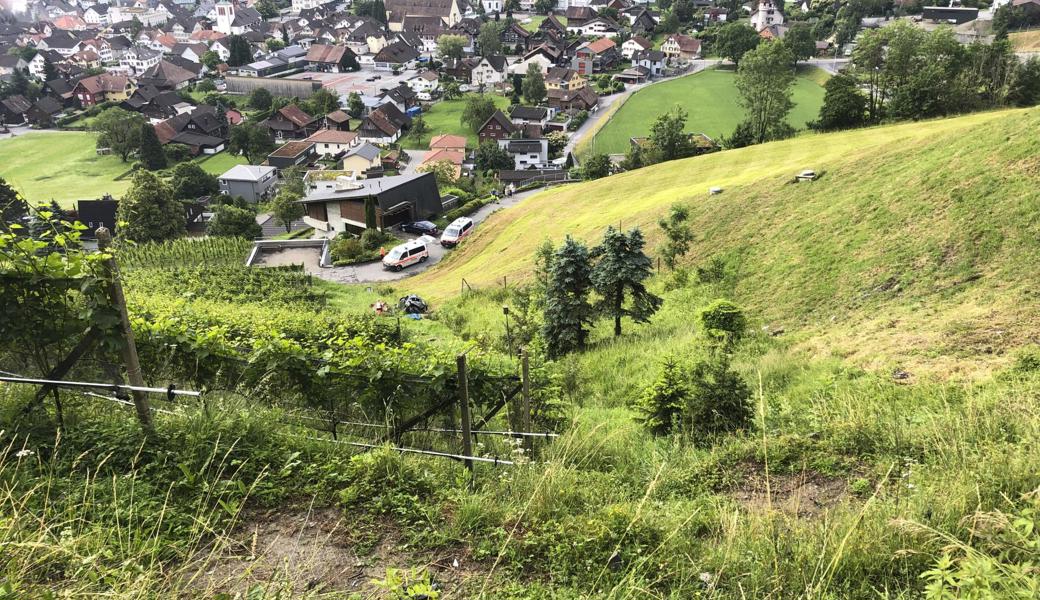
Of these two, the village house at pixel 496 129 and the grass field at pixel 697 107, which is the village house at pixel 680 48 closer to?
the grass field at pixel 697 107

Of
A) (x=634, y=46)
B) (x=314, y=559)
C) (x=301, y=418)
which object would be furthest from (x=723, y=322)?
(x=634, y=46)

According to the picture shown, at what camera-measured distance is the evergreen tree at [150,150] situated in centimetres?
6097

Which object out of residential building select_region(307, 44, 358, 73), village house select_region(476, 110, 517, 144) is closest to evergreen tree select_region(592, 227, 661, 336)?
village house select_region(476, 110, 517, 144)

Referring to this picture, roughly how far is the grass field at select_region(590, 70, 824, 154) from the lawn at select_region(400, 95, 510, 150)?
15326 millimetres

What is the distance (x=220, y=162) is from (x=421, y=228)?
1565 inches

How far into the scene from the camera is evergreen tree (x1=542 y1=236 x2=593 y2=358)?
1199cm

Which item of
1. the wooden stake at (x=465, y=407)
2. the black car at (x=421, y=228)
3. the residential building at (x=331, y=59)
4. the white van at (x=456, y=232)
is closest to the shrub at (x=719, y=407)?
the wooden stake at (x=465, y=407)

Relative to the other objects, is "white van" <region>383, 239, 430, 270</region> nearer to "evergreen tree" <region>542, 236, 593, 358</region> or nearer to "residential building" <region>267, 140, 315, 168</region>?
"evergreen tree" <region>542, 236, 593, 358</region>

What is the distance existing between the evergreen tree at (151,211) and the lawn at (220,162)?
80.4 ft

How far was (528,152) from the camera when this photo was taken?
58281mm

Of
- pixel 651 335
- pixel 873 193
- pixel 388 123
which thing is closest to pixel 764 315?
pixel 651 335

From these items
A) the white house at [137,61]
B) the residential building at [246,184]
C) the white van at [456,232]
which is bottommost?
the white van at [456,232]

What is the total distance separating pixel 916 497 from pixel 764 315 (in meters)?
8.96

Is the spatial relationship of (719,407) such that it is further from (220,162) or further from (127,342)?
(220,162)
